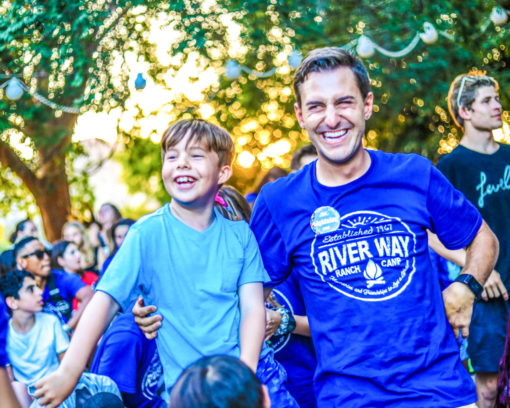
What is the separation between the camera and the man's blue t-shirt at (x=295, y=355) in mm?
3281

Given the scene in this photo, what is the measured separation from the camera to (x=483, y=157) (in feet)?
15.1

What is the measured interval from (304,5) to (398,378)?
5951mm

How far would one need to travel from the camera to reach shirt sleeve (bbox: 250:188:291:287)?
2.69m

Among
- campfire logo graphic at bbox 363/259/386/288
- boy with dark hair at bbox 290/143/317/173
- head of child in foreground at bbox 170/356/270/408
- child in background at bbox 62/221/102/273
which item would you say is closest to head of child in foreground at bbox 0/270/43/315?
boy with dark hair at bbox 290/143/317/173

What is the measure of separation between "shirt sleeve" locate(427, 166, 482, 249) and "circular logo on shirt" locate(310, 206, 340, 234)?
36cm

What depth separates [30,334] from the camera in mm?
5457

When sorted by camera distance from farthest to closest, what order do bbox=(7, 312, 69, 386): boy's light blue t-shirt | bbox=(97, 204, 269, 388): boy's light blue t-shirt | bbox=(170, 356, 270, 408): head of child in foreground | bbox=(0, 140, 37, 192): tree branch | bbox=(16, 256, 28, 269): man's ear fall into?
bbox=(0, 140, 37, 192): tree branch
bbox=(16, 256, 28, 269): man's ear
bbox=(7, 312, 69, 386): boy's light blue t-shirt
bbox=(97, 204, 269, 388): boy's light blue t-shirt
bbox=(170, 356, 270, 408): head of child in foreground

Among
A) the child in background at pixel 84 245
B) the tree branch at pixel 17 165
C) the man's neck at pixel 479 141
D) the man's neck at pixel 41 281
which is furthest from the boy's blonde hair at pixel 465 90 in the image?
the tree branch at pixel 17 165

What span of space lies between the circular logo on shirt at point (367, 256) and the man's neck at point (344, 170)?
162 mm

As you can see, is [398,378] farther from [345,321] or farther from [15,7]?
[15,7]

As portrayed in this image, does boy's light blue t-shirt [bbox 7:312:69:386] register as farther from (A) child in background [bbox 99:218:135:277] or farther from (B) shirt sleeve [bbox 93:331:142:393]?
(B) shirt sleeve [bbox 93:331:142:393]

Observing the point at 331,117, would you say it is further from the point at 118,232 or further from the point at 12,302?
the point at 118,232

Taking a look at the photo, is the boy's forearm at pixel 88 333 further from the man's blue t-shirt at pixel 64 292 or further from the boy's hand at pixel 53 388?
the man's blue t-shirt at pixel 64 292

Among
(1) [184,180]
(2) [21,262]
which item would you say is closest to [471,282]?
(1) [184,180]
